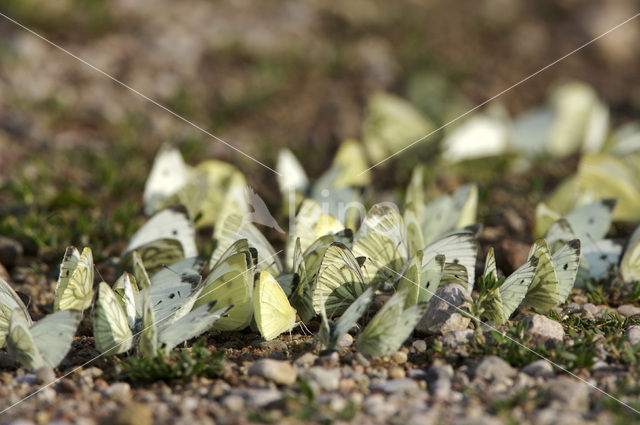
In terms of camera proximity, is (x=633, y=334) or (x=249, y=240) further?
(x=249, y=240)

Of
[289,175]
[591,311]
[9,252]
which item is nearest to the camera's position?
[591,311]

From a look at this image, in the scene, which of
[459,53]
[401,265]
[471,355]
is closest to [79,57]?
[459,53]

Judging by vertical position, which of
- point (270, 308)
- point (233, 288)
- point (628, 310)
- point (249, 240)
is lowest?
point (628, 310)

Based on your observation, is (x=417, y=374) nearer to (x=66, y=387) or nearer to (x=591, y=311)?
(x=591, y=311)

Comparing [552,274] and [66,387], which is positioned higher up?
[66,387]

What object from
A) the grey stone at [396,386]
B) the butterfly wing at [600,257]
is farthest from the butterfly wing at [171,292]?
the butterfly wing at [600,257]

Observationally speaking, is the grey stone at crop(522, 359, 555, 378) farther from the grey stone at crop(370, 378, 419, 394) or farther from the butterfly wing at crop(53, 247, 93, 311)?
the butterfly wing at crop(53, 247, 93, 311)

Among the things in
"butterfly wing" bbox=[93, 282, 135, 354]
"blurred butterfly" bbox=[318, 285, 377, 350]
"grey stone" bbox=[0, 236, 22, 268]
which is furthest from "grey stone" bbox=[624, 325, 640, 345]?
"grey stone" bbox=[0, 236, 22, 268]

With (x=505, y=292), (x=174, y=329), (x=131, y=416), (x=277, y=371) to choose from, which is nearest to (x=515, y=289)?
(x=505, y=292)
